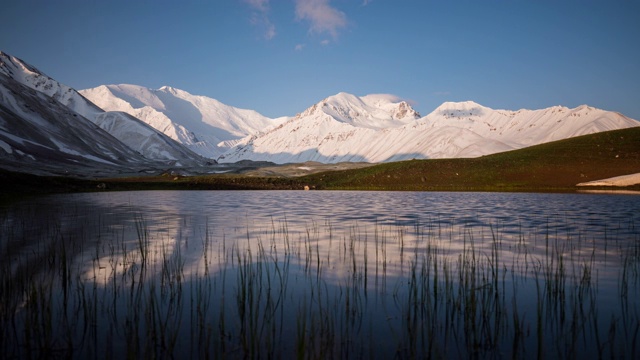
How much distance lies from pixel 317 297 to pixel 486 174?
84516 millimetres

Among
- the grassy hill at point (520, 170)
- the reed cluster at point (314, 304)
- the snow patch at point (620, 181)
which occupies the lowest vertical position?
the reed cluster at point (314, 304)

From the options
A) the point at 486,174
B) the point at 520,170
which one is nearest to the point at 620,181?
the point at 520,170

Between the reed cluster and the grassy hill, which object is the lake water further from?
the grassy hill

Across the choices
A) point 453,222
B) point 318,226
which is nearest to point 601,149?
point 453,222

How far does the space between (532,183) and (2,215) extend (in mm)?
76900

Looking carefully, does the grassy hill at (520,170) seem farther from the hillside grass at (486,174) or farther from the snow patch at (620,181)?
the snow patch at (620,181)

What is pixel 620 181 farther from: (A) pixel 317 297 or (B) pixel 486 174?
(A) pixel 317 297

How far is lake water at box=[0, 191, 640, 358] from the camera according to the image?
26.9ft

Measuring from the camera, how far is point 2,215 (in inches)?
1146

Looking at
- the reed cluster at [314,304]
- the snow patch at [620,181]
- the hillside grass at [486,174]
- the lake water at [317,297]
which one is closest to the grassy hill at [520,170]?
the hillside grass at [486,174]

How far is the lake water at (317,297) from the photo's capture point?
26.9ft

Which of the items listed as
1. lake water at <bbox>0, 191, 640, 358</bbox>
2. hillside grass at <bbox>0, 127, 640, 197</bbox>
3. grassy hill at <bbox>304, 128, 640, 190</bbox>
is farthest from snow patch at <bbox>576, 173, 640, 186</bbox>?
lake water at <bbox>0, 191, 640, 358</bbox>

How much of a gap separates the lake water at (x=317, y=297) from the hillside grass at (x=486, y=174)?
5705 cm

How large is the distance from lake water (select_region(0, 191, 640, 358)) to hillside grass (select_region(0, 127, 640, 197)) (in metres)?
57.0
